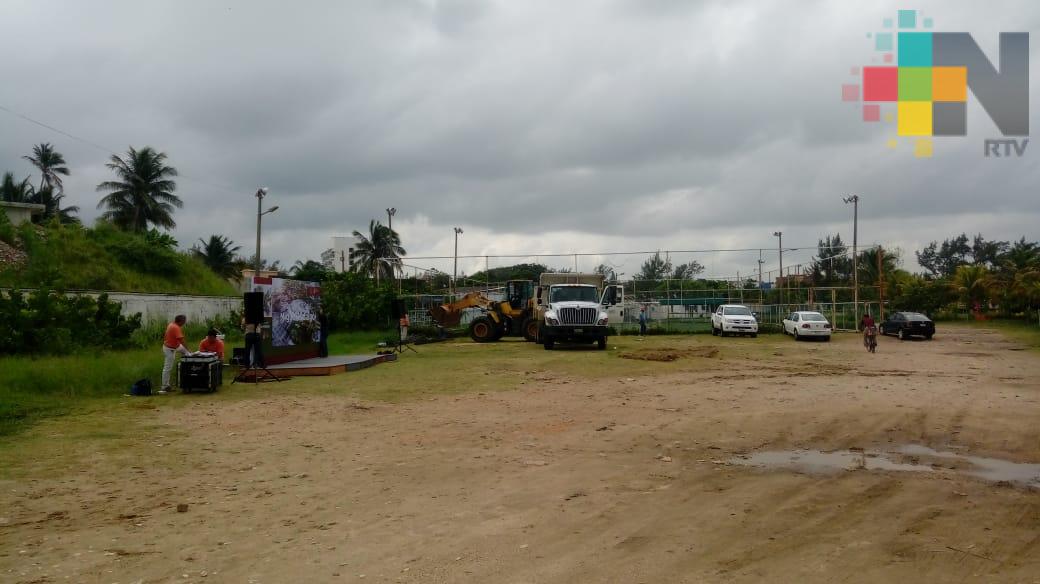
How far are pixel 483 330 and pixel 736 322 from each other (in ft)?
42.4

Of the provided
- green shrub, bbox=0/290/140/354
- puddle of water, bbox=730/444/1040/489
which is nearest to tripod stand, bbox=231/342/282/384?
green shrub, bbox=0/290/140/354

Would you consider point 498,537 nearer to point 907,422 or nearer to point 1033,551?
point 1033,551

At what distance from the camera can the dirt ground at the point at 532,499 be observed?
4.74 m

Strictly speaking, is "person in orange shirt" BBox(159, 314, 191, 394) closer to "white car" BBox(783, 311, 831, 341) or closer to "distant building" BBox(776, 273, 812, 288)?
"white car" BBox(783, 311, 831, 341)

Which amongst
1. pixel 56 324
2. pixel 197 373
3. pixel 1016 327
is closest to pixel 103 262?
pixel 56 324

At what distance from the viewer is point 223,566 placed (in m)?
4.83

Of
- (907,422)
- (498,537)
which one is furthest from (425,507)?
(907,422)

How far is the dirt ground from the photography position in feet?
15.5

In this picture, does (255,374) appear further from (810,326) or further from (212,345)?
(810,326)

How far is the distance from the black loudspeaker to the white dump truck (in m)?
12.0

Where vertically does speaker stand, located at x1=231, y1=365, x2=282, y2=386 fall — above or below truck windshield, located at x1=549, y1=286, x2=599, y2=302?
below

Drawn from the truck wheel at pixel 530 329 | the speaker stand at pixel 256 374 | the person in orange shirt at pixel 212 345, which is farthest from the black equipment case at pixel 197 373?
the truck wheel at pixel 530 329

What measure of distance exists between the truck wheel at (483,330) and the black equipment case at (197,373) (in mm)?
18798

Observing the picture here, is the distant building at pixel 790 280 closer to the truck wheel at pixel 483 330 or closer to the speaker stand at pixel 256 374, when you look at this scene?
the truck wheel at pixel 483 330
